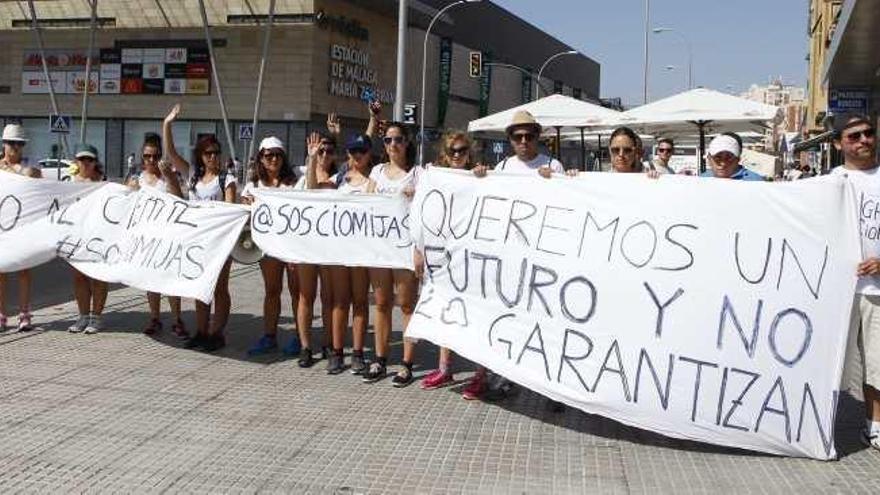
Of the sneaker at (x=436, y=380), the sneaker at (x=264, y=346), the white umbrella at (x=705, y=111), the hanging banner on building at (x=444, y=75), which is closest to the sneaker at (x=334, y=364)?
the sneaker at (x=436, y=380)

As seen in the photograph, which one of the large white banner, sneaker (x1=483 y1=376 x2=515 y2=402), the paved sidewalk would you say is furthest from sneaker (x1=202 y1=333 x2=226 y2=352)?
the large white banner

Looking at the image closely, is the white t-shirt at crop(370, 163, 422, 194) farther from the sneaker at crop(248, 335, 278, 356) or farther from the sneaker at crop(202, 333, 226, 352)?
the sneaker at crop(202, 333, 226, 352)

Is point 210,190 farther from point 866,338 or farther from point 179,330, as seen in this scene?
point 866,338

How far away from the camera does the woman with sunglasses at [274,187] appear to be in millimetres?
7289

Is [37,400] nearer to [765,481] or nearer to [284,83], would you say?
[765,481]

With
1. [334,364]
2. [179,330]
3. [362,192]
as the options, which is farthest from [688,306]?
[179,330]

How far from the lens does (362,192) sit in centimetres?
684

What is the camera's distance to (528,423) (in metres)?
5.78

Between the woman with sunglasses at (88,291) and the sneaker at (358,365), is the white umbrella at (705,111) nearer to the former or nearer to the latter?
the sneaker at (358,365)

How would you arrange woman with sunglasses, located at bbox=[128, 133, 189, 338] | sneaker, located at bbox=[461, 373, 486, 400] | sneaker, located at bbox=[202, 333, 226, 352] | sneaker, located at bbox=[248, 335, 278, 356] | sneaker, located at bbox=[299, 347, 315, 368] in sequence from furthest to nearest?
1. woman with sunglasses, located at bbox=[128, 133, 189, 338]
2. sneaker, located at bbox=[202, 333, 226, 352]
3. sneaker, located at bbox=[248, 335, 278, 356]
4. sneaker, located at bbox=[299, 347, 315, 368]
5. sneaker, located at bbox=[461, 373, 486, 400]

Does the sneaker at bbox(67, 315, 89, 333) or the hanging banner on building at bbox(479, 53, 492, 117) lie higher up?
the hanging banner on building at bbox(479, 53, 492, 117)

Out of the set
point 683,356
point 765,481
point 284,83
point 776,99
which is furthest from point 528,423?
point 776,99

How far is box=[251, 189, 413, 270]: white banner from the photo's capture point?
6566 mm

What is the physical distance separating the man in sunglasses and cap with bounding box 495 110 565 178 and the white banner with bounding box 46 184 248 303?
2.32 meters
